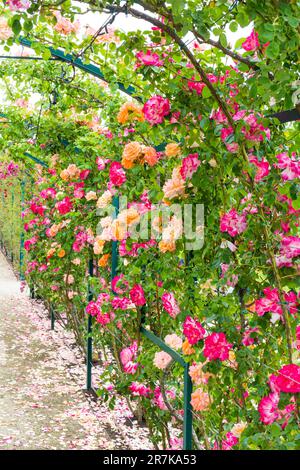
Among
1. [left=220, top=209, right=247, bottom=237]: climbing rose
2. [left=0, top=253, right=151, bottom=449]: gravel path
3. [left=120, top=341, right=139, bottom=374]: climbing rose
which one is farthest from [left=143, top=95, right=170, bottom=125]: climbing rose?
[left=0, top=253, right=151, bottom=449]: gravel path

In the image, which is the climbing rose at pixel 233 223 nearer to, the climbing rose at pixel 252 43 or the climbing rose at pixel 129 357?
the climbing rose at pixel 252 43

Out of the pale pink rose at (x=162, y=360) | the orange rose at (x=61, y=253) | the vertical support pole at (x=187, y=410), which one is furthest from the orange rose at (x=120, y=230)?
the orange rose at (x=61, y=253)

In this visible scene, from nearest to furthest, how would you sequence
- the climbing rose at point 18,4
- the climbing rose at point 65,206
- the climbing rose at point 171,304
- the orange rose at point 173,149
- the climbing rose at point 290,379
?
the climbing rose at point 290,379 < the climbing rose at point 18,4 < the orange rose at point 173,149 < the climbing rose at point 171,304 < the climbing rose at point 65,206

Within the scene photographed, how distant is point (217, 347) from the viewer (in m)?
1.70

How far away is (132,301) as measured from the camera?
273 centimetres

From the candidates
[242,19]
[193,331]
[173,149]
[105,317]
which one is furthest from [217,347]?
[105,317]

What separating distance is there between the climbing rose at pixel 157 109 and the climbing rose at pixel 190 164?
0.17 meters

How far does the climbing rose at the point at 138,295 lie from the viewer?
105 inches

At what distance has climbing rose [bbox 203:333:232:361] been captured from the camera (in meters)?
1.70

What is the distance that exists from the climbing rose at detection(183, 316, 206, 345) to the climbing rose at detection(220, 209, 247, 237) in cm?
32

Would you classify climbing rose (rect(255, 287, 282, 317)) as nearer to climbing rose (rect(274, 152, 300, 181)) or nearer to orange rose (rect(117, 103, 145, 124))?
climbing rose (rect(274, 152, 300, 181))

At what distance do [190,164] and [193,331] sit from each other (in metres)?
0.53
